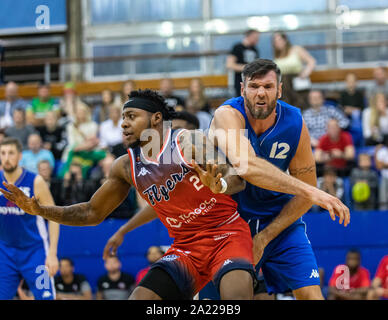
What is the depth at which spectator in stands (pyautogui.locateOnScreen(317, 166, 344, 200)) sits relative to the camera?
9.53 metres

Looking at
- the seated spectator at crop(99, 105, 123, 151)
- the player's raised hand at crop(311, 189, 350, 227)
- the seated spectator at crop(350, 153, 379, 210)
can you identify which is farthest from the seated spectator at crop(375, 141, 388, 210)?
the player's raised hand at crop(311, 189, 350, 227)

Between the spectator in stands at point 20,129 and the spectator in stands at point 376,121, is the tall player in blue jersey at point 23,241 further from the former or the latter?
the spectator in stands at point 376,121

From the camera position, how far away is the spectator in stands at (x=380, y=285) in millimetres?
8484

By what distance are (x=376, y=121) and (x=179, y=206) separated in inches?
265

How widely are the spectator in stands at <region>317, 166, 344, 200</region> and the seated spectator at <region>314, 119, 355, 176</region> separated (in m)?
0.29

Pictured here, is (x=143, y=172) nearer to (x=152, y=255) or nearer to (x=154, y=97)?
(x=154, y=97)

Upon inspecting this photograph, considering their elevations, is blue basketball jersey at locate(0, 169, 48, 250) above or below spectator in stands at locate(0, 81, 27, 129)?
below

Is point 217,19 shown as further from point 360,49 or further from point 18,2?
point 18,2

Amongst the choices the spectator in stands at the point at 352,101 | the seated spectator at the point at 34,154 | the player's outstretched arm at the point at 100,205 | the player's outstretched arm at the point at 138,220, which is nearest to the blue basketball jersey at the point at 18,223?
the player's outstretched arm at the point at 138,220

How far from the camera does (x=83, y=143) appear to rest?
Answer: 1083 cm

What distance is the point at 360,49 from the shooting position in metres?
14.9

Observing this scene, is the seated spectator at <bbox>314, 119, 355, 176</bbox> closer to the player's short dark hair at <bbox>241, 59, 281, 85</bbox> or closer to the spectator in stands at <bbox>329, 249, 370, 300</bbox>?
the spectator in stands at <bbox>329, 249, 370, 300</bbox>

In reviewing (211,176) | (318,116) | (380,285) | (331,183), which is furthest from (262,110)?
(318,116)

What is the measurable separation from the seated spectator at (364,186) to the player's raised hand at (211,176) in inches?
228
